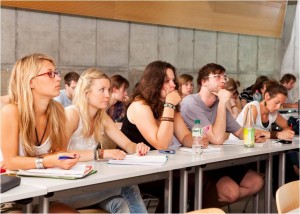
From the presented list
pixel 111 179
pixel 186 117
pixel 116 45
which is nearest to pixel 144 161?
pixel 111 179

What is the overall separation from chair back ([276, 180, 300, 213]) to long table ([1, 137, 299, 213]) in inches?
26.7

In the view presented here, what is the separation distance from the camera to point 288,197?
239 cm

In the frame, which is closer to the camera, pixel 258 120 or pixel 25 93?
pixel 25 93

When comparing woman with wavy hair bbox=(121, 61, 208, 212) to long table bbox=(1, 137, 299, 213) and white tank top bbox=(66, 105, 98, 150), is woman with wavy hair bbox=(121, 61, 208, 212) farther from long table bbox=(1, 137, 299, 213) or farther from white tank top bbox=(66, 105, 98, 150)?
white tank top bbox=(66, 105, 98, 150)

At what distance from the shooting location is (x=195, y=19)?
8352 mm

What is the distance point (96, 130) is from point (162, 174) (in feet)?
1.96

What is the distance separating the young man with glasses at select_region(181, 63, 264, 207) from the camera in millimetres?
3750

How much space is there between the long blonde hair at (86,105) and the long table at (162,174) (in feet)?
1.21

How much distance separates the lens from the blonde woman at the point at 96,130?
292 centimetres

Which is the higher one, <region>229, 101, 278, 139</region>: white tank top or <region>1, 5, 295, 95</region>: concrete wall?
<region>1, 5, 295, 95</region>: concrete wall

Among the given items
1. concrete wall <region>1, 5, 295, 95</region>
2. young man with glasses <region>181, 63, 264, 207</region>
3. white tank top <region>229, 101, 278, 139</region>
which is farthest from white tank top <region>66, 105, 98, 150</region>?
concrete wall <region>1, 5, 295, 95</region>

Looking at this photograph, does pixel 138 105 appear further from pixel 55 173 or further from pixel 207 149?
pixel 55 173

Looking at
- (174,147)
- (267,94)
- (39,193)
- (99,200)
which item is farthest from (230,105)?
(39,193)

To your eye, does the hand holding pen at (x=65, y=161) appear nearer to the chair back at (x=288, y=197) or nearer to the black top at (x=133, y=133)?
the chair back at (x=288, y=197)
